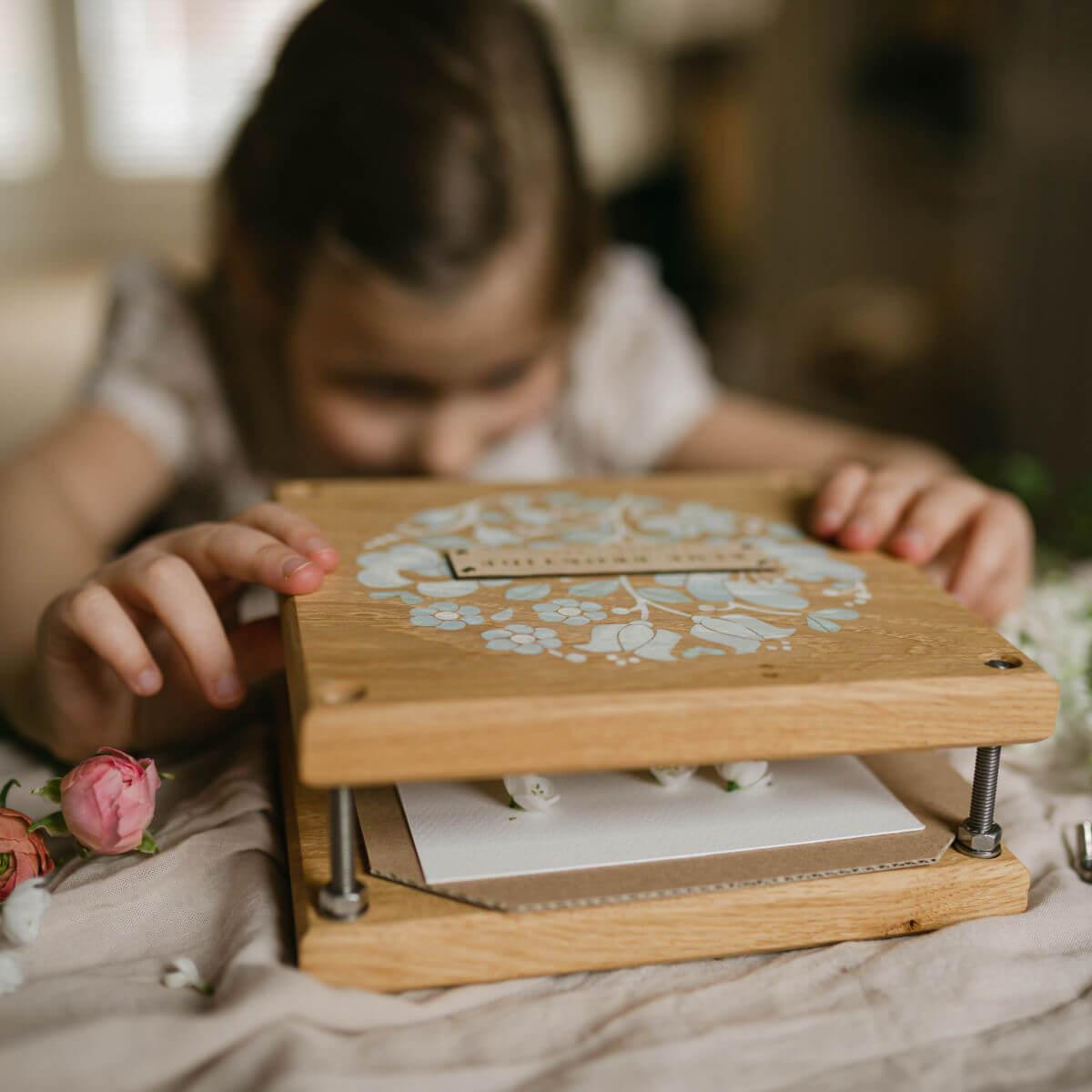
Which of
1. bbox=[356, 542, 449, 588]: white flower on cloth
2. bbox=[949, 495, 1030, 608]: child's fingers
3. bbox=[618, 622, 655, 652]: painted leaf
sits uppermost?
bbox=[618, 622, 655, 652]: painted leaf

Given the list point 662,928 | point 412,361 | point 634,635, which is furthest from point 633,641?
point 412,361

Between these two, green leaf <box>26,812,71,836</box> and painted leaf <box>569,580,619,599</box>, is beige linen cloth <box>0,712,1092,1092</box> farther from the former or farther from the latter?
Result: painted leaf <box>569,580,619,599</box>

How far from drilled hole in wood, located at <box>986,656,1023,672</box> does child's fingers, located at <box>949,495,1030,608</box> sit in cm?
20

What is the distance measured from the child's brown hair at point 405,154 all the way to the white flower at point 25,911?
556 millimetres

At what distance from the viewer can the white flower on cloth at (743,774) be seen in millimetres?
457

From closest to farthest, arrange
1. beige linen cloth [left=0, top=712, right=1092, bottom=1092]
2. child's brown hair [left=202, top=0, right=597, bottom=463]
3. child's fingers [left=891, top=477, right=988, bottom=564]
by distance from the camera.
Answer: beige linen cloth [left=0, top=712, right=1092, bottom=1092]
child's fingers [left=891, top=477, right=988, bottom=564]
child's brown hair [left=202, top=0, right=597, bottom=463]

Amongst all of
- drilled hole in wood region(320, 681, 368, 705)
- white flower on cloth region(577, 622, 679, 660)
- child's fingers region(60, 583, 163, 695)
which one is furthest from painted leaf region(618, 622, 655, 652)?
A: child's fingers region(60, 583, 163, 695)

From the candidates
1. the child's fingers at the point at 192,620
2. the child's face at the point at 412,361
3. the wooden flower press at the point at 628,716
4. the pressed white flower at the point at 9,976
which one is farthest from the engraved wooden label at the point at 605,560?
the child's face at the point at 412,361

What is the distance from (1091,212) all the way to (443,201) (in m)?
1.74

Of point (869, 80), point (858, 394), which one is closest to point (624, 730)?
point (858, 394)

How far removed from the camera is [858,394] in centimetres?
273

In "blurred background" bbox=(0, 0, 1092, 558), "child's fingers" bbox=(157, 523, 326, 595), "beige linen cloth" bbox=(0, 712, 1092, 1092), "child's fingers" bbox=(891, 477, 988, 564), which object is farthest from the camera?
"blurred background" bbox=(0, 0, 1092, 558)

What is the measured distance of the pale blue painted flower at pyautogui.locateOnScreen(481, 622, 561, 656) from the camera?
15.8 inches

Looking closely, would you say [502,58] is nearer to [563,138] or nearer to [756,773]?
[563,138]
